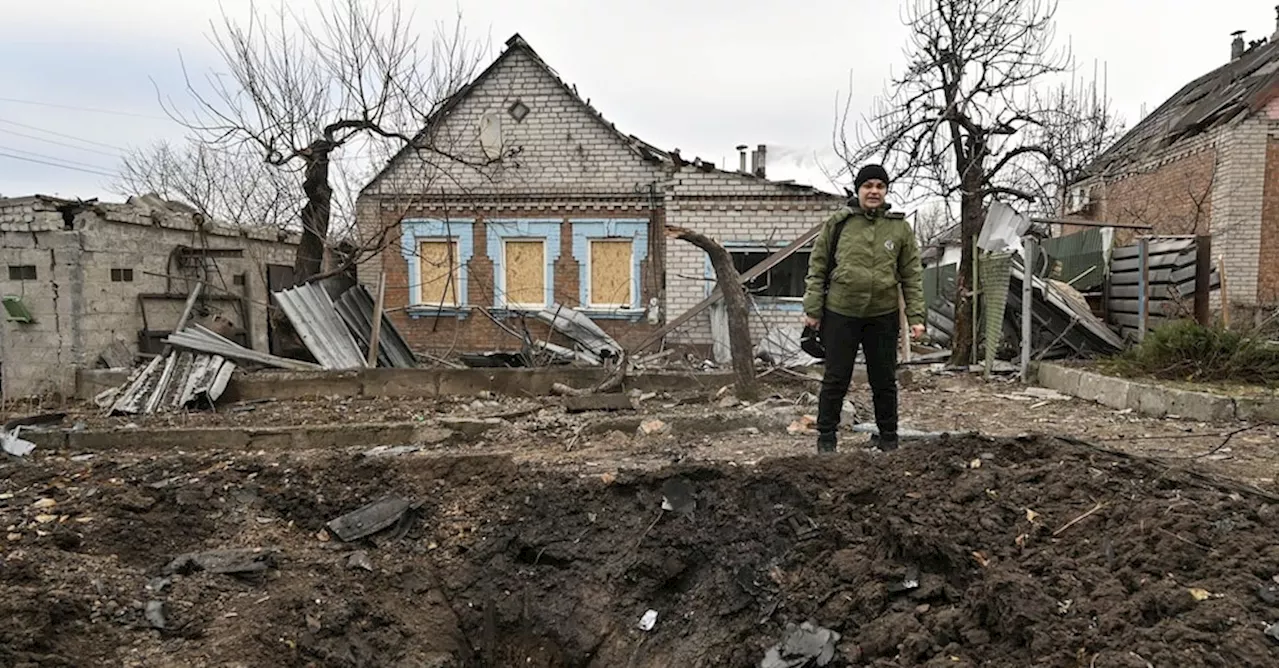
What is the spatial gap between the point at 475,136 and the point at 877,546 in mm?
11976

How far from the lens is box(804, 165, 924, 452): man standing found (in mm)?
4219

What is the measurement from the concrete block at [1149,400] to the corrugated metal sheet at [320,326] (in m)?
8.29

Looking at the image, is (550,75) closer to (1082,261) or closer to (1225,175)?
(1082,261)

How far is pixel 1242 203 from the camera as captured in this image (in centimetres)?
1197

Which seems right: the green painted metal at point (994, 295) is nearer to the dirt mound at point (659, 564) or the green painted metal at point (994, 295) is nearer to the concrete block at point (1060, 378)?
the concrete block at point (1060, 378)

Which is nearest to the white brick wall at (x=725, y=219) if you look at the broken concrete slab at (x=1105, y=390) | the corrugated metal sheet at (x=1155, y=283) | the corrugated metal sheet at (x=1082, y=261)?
the corrugated metal sheet at (x=1082, y=261)

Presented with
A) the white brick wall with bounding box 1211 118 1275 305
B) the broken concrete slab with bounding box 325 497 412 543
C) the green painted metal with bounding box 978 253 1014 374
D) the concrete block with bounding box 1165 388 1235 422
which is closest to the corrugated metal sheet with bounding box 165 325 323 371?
the broken concrete slab with bounding box 325 497 412 543

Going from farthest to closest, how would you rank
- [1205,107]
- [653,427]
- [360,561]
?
[1205,107] → [653,427] → [360,561]

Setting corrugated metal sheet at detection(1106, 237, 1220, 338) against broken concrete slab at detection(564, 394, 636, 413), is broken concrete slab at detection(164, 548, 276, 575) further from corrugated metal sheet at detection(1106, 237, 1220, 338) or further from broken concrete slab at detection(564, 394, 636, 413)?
corrugated metal sheet at detection(1106, 237, 1220, 338)

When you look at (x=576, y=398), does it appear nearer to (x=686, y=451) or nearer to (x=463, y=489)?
(x=686, y=451)

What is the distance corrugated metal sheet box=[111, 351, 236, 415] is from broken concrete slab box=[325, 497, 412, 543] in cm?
430

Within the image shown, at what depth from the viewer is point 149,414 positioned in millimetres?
6922

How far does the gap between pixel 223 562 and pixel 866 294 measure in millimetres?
3775

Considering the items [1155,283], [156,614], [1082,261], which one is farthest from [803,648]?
[1082,261]
